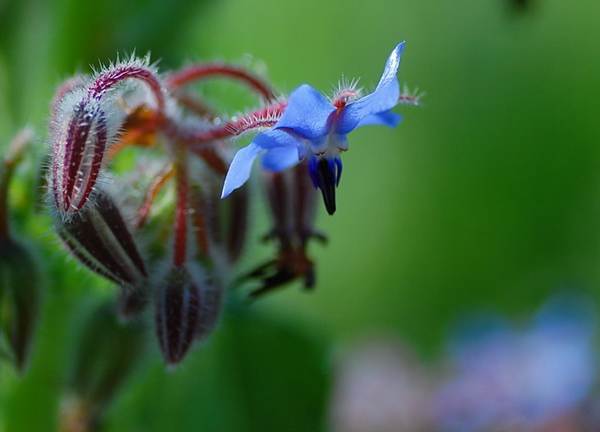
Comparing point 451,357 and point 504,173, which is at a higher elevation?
point 504,173

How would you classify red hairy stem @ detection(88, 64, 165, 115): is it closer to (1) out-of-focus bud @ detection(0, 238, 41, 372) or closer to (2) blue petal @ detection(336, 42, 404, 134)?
(2) blue petal @ detection(336, 42, 404, 134)

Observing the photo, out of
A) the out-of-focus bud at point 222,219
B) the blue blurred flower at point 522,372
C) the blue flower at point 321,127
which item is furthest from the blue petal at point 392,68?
the blue blurred flower at point 522,372

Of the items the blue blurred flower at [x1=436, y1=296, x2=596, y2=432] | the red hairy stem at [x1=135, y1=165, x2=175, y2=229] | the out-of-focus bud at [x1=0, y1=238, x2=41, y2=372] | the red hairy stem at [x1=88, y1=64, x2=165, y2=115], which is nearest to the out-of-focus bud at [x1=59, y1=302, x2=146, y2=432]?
the out-of-focus bud at [x1=0, y1=238, x2=41, y2=372]

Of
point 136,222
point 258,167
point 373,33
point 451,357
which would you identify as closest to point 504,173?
point 373,33

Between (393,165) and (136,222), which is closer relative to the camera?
(136,222)

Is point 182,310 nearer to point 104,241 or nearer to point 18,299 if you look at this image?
point 104,241

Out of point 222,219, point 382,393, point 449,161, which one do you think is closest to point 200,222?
point 222,219

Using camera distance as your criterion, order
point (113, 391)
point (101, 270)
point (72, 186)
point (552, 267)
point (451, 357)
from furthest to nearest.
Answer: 1. point (552, 267)
2. point (451, 357)
3. point (113, 391)
4. point (101, 270)
5. point (72, 186)

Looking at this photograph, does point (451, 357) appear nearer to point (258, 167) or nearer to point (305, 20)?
point (258, 167)

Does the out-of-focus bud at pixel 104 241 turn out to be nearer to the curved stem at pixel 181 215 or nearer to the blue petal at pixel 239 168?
the curved stem at pixel 181 215
